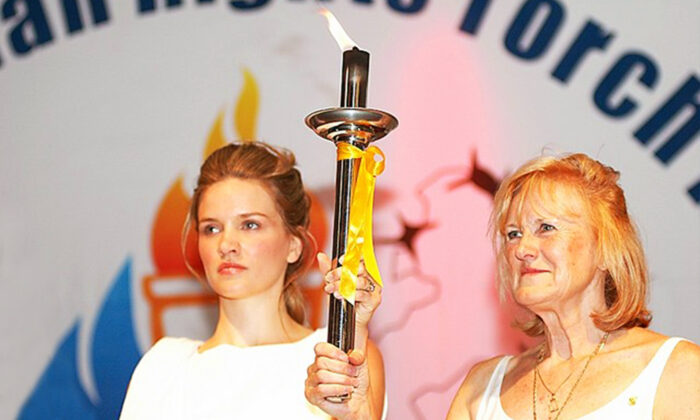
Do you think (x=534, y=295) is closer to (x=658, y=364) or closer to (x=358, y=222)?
(x=658, y=364)

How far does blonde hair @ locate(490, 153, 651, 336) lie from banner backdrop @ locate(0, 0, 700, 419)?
80cm

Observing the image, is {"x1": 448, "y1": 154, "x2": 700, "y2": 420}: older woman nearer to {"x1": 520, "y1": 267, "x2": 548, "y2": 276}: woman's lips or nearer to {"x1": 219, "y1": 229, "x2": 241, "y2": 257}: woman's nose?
{"x1": 520, "y1": 267, "x2": 548, "y2": 276}: woman's lips

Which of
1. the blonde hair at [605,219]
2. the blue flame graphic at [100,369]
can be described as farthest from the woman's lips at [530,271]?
the blue flame graphic at [100,369]

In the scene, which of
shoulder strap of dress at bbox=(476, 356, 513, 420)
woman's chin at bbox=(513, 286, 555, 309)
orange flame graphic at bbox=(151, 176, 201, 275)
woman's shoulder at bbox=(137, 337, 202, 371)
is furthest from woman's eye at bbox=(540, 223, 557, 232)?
orange flame graphic at bbox=(151, 176, 201, 275)

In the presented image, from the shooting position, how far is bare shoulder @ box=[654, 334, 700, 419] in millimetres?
2197

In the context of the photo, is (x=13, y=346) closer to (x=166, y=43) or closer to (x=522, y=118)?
(x=166, y=43)

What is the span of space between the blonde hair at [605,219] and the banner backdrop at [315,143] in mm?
795

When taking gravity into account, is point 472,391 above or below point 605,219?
below

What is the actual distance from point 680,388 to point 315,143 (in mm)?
1627

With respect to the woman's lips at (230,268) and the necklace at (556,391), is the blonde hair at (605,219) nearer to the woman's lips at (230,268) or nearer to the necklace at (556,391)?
the necklace at (556,391)

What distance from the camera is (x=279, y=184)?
9.85 ft

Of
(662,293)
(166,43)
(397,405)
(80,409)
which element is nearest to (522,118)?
(662,293)

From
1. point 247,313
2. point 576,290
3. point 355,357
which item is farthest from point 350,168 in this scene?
point 247,313

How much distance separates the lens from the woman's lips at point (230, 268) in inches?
114
